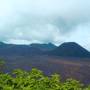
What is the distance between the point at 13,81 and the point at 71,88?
9.00 ft

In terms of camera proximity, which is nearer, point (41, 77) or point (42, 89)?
point (42, 89)

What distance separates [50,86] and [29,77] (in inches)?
42.6

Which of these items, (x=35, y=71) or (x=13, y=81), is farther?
(x=35, y=71)

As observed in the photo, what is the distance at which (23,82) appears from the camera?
59.0 ft

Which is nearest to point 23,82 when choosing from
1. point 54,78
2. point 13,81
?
point 13,81

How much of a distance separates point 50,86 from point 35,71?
1.25 meters

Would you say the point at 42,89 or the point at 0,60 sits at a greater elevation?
the point at 0,60

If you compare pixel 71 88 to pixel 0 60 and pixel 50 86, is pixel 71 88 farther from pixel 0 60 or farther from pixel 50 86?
pixel 0 60

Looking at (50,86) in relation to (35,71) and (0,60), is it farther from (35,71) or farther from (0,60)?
(0,60)

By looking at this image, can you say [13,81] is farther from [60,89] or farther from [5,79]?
[60,89]

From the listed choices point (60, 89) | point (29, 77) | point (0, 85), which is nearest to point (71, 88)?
point (60, 89)

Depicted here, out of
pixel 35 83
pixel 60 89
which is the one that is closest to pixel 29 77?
pixel 35 83

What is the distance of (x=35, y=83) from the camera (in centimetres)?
1809

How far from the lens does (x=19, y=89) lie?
17.3m
